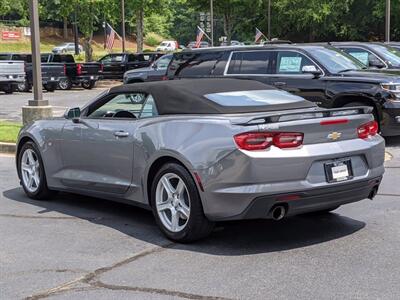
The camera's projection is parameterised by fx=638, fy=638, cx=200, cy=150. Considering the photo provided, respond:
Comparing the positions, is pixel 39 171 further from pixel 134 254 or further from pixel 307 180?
pixel 307 180

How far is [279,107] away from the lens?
629 centimetres

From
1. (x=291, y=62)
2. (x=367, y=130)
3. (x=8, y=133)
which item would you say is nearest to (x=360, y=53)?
(x=291, y=62)

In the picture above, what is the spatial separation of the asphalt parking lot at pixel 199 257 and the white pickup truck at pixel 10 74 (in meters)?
21.3

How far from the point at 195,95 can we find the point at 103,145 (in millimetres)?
1173

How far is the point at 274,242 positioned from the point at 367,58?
11.1m

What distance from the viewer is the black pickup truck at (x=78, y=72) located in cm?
3103

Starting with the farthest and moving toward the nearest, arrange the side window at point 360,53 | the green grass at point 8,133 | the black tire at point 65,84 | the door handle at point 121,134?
the black tire at point 65,84 → the side window at point 360,53 → the green grass at point 8,133 → the door handle at point 121,134

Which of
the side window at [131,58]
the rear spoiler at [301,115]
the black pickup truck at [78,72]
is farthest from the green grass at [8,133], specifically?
the side window at [131,58]

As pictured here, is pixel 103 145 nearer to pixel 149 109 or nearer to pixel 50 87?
pixel 149 109

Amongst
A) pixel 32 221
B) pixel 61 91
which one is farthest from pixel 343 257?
pixel 61 91

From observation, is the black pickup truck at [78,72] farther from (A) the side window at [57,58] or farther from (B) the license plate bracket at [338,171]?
(B) the license plate bracket at [338,171]

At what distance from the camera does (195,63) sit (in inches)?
533

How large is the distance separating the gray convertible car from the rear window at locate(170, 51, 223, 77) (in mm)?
6288

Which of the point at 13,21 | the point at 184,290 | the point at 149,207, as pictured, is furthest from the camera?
the point at 13,21
